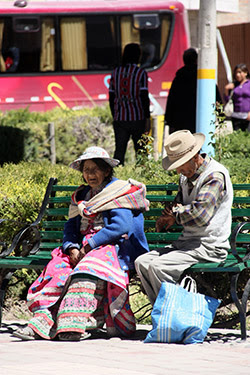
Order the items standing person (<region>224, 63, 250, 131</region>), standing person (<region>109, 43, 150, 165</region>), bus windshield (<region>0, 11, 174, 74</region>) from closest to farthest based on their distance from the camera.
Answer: standing person (<region>109, 43, 150, 165</region>), standing person (<region>224, 63, 250, 131</region>), bus windshield (<region>0, 11, 174, 74</region>)

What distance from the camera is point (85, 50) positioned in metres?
19.6

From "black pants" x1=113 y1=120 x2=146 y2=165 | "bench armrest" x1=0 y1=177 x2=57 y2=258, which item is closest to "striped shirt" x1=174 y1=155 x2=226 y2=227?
"bench armrest" x1=0 y1=177 x2=57 y2=258

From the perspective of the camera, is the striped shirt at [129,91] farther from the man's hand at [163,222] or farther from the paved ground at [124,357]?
the paved ground at [124,357]

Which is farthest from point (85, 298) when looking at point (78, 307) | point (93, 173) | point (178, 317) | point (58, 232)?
point (58, 232)

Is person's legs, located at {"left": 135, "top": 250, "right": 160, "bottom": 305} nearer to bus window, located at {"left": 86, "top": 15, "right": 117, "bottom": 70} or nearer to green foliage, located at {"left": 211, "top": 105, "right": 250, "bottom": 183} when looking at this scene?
green foliage, located at {"left": 211, "top": 105, "right": 250, "bottom": 183}

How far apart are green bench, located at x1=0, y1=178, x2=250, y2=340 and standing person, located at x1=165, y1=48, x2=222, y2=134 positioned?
404 centimetres

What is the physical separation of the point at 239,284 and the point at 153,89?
44.3 feet

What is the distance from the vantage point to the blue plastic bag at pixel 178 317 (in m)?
5.00

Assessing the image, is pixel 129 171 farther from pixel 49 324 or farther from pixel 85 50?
pixel 85 50

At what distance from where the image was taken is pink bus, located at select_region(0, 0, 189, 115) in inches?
741

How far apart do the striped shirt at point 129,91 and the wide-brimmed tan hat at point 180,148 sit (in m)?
5.29

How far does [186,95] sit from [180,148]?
16.9 feet

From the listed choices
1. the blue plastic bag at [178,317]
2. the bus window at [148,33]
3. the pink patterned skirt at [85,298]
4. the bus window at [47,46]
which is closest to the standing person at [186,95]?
the pink patterned skirt at [85,298]

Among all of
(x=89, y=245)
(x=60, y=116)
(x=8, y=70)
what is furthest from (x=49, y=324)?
(x=8, y=70)
